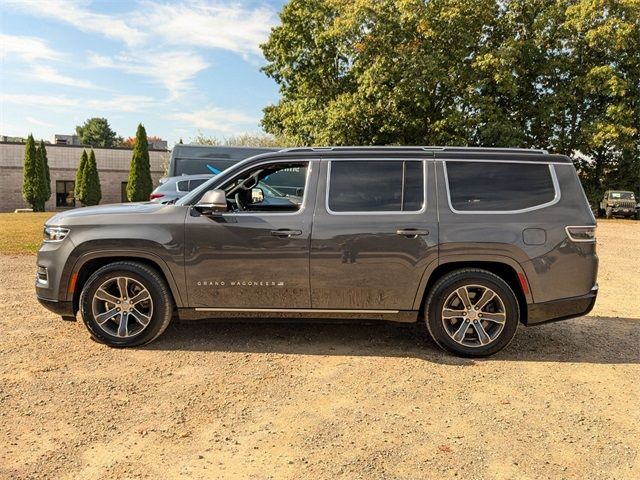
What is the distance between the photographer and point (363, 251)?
4.64m

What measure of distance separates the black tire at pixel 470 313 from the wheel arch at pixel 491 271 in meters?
0.08

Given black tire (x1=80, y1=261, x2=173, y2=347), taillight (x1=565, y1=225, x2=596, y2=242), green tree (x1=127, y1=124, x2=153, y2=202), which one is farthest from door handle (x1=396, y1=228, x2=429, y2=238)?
green tree (x1=127, y1=124, x2=153, y2=202)

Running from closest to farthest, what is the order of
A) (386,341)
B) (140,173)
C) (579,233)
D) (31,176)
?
(579,233) → (386,341) → (31,176) → (140,173)

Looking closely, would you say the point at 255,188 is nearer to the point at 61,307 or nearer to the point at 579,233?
the point at 61,307

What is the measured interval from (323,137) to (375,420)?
2435 centimetres

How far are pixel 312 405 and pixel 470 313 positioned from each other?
1811 mm

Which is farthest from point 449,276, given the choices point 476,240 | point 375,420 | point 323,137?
point 323,137

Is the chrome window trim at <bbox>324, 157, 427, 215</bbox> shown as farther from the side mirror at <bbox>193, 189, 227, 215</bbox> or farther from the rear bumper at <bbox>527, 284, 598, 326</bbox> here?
the rear bumper at <bbox>527, 284, 598, 326</bbox>

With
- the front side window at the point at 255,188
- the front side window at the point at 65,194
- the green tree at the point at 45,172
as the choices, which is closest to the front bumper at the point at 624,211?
the front side window at the point at 255,188

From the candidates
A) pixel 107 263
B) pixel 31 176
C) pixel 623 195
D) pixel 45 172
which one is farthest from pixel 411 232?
pixel 45 172

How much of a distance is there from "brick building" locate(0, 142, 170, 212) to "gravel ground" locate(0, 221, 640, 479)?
39.2 metres

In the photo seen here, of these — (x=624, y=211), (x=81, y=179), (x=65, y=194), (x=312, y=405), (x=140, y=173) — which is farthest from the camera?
(x=65, y=194)

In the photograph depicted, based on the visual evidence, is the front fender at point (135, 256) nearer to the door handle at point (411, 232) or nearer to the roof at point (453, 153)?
the roof at point (453, 153)

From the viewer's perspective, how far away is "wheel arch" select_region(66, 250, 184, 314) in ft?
15.7
